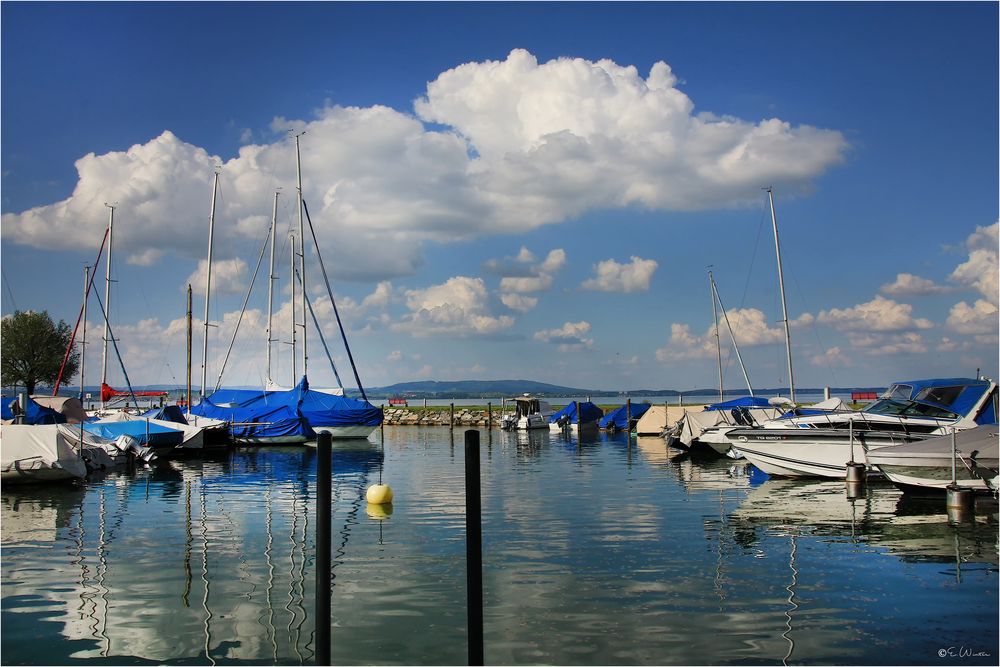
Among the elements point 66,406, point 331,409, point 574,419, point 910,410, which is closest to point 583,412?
point 574,419

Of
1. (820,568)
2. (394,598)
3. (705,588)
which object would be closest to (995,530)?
(820,568)

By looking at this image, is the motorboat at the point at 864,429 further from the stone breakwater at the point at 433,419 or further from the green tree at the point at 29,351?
the green tree at the point at 29,351

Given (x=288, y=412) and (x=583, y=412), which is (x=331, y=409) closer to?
(x=288, y=412)

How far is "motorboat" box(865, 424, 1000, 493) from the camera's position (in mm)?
21500

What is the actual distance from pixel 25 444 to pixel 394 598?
67.1 ft

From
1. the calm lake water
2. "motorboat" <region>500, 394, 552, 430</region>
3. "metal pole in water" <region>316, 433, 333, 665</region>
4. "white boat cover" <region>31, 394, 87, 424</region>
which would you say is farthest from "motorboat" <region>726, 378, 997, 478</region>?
"motorboat" <region>500, 394, 552, 430</region>

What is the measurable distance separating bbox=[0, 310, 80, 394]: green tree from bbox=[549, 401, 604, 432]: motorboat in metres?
49.1

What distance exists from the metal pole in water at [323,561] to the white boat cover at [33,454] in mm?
22298

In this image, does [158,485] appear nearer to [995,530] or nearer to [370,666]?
[370,666]

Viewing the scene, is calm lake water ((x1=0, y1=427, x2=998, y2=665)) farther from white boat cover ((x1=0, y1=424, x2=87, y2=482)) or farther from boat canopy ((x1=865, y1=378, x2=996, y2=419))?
boat canopy ((x1=865, y1=378, x2=996, y2=419))

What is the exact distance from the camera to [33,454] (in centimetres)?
2703

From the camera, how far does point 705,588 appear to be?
1298 centimetres

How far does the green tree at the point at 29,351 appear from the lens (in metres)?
79.4

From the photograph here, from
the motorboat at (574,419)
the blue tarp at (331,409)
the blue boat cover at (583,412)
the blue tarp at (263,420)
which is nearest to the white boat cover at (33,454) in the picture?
the blue tarp at (263,420)
